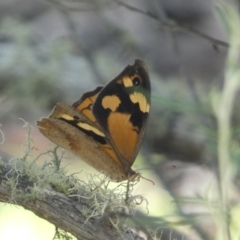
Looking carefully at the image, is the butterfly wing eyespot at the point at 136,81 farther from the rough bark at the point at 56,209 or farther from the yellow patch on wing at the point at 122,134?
the rough bark at the point at 56,209

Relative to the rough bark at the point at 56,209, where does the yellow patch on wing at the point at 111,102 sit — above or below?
above

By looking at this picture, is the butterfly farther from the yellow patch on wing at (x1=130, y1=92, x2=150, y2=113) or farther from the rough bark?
the rough bark

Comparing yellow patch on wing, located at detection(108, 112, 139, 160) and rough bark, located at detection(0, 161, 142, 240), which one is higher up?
yellow patch on wing, located at detection(108, 112, 139, 160)

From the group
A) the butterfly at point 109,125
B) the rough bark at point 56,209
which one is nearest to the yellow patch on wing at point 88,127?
the butterfly at point 109,125

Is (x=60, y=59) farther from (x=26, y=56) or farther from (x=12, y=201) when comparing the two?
(x=12, y=201)

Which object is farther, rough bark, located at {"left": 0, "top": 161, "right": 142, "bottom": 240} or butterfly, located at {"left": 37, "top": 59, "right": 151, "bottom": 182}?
butterfly, located at {"left": 37, "top": 59, "right": 151, "bottom": 182}

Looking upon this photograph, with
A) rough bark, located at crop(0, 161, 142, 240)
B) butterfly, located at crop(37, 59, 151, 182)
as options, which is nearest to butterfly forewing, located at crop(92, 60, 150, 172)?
butterfly, located at crop(37, 59, 151, 182)

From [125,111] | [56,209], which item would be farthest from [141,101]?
[56,209]
